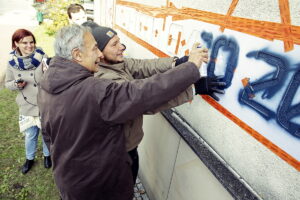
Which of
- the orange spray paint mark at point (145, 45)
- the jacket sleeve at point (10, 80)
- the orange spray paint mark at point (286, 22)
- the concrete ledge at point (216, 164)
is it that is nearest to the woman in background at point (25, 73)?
the jacket sleeve at point (10, 80)

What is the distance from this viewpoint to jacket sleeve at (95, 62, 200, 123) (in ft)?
4.69

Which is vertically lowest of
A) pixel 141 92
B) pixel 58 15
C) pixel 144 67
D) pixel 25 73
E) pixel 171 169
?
pixel 171 169

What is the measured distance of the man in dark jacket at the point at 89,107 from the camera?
4.78 ft

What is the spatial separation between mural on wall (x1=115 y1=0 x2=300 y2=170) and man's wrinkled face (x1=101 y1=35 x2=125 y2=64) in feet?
1.98

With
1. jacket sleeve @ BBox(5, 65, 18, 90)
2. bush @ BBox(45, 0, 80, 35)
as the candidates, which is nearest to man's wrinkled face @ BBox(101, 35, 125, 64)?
jacket sleeve @ BBox(5, 65, 18, 90)

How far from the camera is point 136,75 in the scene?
239 cm

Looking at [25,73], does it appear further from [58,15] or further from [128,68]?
[58,15]

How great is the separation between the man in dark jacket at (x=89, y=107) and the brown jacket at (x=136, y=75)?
0.59ft

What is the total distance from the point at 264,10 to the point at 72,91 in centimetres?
127

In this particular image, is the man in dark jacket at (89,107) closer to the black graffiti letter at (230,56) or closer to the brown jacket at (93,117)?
the brown jacket at (93,117)

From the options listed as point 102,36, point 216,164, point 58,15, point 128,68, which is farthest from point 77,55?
point 58,15

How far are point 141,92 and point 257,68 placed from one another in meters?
0.72

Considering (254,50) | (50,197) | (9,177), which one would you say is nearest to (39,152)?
(9,177)

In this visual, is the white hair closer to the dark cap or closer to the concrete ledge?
the dark cap
